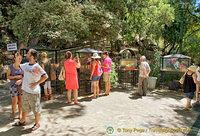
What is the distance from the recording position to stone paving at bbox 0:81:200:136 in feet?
12.9

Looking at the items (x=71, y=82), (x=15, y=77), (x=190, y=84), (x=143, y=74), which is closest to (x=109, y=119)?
(x=71, y=82)

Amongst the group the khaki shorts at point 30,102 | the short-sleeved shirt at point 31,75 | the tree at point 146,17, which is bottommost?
the khaki shorts at point 30,102

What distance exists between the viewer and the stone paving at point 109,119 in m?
3.94

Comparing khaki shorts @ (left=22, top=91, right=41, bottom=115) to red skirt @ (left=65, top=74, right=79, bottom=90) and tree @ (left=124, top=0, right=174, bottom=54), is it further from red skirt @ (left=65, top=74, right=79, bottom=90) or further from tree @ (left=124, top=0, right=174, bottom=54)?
tree @ (left=124, top=0, right=174, bottom=54)

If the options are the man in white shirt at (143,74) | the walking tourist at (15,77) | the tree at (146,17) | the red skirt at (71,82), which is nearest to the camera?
the walking tourist at (15,77)

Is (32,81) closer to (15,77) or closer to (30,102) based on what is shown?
(30,102)

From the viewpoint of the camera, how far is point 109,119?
4727 millimetres

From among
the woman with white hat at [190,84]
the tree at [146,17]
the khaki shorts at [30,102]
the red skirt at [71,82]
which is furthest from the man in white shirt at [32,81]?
the tree at [146,17]

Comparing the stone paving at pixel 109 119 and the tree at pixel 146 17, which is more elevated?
the tree at pixel 146 17

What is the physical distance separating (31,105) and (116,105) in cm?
340

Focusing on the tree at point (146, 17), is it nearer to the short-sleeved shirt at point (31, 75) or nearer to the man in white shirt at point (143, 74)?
the man in white shirt at point (143, 74)

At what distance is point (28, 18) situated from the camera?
30.4 ft

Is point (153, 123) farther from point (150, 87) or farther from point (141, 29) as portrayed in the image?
point (141, 29)

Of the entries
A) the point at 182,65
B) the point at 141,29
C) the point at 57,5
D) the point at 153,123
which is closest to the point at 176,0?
the point at 141,29
